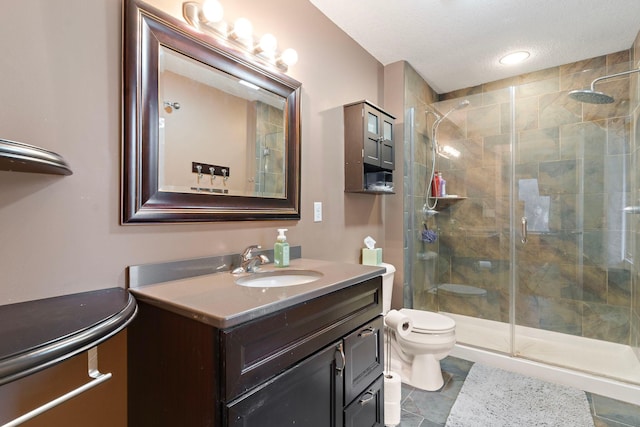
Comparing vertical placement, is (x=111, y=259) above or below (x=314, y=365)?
above

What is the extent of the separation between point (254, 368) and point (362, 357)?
0.58 metres

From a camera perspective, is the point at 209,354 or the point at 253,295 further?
the point at 253,295

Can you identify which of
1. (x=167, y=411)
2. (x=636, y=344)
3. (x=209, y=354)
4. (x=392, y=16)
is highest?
(x=392, y=16)

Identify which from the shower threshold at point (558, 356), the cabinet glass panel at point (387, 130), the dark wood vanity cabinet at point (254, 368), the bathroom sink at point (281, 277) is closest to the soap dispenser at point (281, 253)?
the bathroom sink at point (281, 277)

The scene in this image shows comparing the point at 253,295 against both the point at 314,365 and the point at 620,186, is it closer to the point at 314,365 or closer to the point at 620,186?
the point at 314,365

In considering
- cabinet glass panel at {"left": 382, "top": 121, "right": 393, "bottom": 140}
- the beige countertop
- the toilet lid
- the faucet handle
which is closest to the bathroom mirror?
the faucet handle

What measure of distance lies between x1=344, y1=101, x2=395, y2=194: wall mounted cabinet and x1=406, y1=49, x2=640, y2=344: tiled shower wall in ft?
2.19

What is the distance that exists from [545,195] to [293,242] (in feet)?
7.44

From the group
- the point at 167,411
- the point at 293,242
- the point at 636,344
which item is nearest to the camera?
the point at 167,411

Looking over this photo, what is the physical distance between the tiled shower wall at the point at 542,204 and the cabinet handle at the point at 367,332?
1.47 metres

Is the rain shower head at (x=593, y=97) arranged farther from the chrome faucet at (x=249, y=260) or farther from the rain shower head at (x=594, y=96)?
the chrome faucet at (x=249, y=260)

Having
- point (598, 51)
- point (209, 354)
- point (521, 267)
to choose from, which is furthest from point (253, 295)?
point (598, 51)

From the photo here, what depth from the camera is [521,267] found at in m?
2.76

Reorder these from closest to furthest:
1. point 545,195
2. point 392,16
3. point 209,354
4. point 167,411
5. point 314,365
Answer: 1. point 209,354
2. point 167,411
3. point 314,365
4. point 392,16
5. point 545,195
